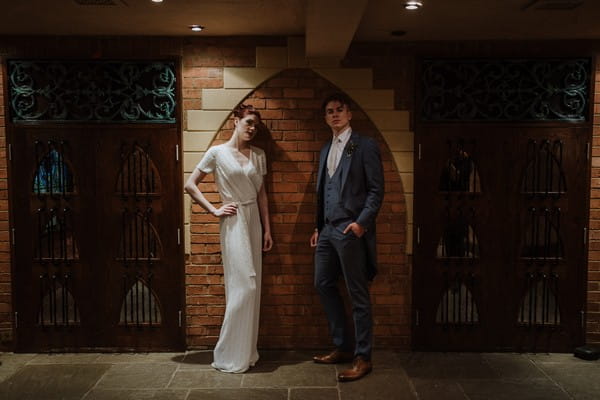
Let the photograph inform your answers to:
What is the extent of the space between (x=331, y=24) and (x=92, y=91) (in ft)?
6.70

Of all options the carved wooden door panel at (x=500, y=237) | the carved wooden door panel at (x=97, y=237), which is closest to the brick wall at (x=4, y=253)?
the carved wooden door panel at (x=97, y=237)

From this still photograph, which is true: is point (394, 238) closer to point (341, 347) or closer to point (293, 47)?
point (341, 347)

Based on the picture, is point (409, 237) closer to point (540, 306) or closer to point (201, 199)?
point (540, 306)

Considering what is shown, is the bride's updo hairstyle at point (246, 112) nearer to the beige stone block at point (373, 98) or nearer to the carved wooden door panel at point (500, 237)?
the beige stone block at point (373, 98)

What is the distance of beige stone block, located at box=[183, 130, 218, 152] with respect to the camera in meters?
4.44

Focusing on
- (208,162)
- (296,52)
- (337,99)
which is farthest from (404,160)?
(208,162)

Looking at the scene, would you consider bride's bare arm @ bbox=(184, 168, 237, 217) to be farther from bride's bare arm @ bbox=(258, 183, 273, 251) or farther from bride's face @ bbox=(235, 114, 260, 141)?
bride's face @ bbox=(235, 114, 260, 141)

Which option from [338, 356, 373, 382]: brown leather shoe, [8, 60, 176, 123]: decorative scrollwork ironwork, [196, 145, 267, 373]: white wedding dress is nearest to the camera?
[338, 356, 373, 382]: brown leather shoe

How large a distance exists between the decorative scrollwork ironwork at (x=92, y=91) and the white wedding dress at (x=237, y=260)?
0.66m

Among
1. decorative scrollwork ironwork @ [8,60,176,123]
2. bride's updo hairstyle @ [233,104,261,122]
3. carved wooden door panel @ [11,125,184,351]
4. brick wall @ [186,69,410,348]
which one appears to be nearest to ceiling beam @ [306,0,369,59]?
brick wall @ [186,69,410,348]

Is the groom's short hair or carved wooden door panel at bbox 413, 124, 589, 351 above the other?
the groom's short hair

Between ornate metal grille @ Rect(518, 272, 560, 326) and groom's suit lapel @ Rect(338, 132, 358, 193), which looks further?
ornate metal grille @ Rect(518, 272, 560, 326)

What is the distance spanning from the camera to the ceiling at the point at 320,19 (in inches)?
134

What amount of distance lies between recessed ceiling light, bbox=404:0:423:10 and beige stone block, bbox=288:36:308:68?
1.13 m
